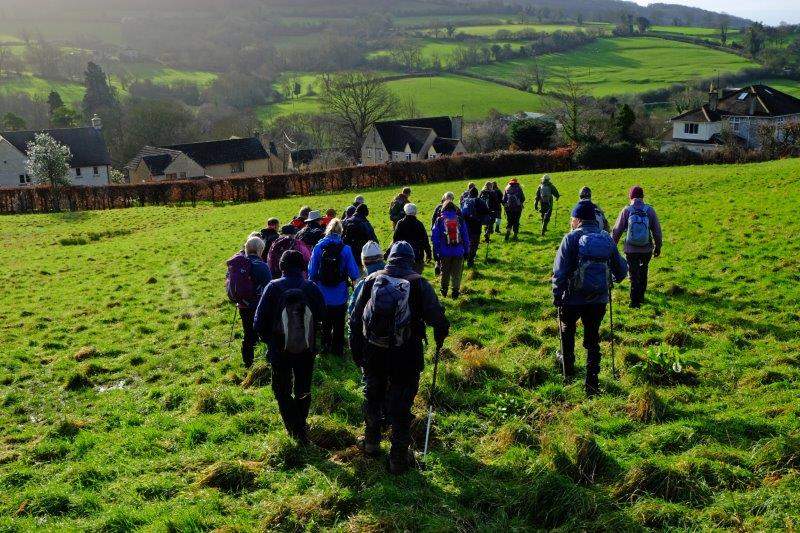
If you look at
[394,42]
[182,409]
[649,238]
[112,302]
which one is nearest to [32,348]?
[112,302]

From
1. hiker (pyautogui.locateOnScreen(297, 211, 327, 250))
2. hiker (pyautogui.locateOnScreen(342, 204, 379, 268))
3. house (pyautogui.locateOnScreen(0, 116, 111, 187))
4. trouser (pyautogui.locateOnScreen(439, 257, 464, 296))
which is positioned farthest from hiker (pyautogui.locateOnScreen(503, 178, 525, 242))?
house (pyautogui.locateOnScreen(0, 116, 111, 187))

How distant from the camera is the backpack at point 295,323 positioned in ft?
22.8

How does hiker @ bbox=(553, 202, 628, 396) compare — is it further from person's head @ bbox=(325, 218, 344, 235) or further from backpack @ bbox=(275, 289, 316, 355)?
person's head @ bbox=(325, 218, 344, 235)

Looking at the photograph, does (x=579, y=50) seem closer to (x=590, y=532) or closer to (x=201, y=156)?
(x=201, y=156)

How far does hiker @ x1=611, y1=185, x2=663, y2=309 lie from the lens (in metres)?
11.5

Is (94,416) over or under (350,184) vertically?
under

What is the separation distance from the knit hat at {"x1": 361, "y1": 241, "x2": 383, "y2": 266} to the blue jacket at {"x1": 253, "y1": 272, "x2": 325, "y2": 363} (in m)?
0.97

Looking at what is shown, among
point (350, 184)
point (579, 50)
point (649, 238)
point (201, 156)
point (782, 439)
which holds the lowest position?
Result: point (782, 439)

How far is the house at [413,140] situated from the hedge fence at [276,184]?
2556cm

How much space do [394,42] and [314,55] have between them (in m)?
19.1

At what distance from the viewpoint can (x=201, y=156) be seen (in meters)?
67.6

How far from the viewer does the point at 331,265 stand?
9312 millimetres

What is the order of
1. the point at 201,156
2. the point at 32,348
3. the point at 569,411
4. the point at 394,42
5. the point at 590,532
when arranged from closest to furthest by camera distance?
the point at 590,532
the point at 569,411
the point at 32,348
the point at 201,156
the point at 394,42

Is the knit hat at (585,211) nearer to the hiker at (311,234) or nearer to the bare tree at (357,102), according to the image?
the hiker at (311,234)
